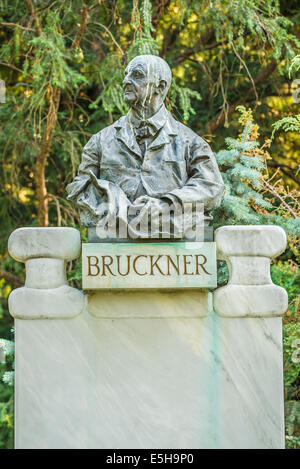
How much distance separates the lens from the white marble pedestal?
4.61m

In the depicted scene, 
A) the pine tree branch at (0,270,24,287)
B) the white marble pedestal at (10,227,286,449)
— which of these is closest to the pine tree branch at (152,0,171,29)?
the pine tree branch at (0,270,24,287)

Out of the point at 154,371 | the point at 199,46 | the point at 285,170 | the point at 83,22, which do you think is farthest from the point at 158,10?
the point at 154,371

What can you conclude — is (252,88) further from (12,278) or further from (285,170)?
(12,278)

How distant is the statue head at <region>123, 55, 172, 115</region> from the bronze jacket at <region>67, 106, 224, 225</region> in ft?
0.39

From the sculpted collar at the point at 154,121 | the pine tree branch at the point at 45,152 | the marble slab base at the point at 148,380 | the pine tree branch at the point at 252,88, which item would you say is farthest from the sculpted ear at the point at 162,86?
the pine tree branch at the point at 252,88

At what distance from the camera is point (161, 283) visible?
4.44m

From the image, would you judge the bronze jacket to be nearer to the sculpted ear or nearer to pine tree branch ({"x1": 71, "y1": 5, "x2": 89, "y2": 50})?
the sculpted ear

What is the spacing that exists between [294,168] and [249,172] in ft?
9.42

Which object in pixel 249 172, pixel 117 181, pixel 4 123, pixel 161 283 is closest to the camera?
pixel 161 283

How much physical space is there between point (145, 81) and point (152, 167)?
0.55m

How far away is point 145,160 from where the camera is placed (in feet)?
15.4

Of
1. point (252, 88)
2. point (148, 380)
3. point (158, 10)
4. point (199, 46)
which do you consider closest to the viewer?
point (148, 380)
